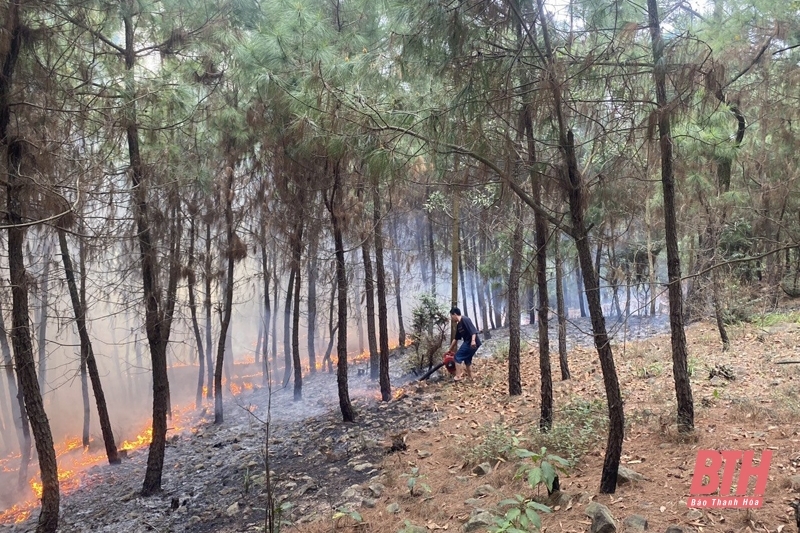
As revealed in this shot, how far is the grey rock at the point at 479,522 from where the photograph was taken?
12.3 ft

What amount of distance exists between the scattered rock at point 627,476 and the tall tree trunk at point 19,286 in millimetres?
6599

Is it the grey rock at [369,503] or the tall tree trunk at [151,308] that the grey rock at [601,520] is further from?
the tall tree trunk at [151,308]

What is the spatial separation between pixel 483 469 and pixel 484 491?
591 mm

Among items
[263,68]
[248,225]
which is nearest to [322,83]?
[263,68]

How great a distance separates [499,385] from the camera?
9.31m

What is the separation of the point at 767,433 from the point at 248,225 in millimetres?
11371

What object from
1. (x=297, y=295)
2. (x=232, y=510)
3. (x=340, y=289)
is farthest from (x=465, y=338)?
(x=232, y=510)

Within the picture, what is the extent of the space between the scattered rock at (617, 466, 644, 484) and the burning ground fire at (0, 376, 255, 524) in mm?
9604

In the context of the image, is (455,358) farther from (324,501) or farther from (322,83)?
(322,83)

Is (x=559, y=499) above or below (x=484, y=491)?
above

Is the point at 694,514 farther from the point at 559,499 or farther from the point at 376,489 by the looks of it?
the point at 376,489

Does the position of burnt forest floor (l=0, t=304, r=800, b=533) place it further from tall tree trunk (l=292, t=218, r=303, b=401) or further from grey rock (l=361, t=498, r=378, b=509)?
tall tree trunk (l=292, t=218, r=303, b=401)

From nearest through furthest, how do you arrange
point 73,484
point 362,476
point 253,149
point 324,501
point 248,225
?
point 324,501, point 362,476, point 73,484, point 253,149, point 248,225

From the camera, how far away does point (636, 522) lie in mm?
3213
